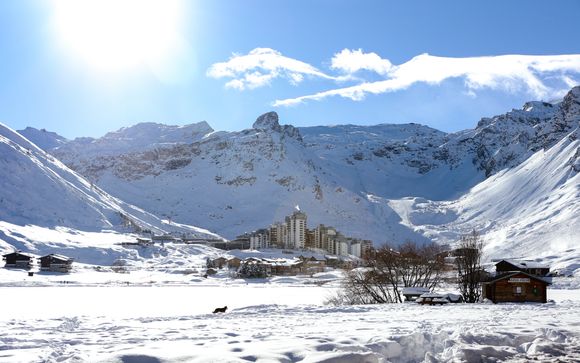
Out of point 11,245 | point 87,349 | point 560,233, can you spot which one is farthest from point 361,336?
point 560,233

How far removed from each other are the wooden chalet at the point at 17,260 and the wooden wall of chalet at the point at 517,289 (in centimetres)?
8384

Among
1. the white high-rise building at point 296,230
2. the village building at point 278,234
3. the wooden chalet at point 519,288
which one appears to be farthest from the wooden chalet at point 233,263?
the wooden chalet at point 519,288

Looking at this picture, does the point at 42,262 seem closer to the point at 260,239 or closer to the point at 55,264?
the point at 55,264

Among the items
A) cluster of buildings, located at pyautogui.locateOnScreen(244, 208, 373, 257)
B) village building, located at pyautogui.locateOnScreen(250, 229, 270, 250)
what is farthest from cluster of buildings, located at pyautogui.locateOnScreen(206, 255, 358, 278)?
cluster of buildings, located at pyautogui.locateOnScreen(244, 208, 373, 257)

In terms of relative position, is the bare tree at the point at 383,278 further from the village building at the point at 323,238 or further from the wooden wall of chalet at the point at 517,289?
the village building at the point at 323,238

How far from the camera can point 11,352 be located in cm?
1594

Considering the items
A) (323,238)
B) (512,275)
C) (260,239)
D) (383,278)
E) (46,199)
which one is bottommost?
(383,278)

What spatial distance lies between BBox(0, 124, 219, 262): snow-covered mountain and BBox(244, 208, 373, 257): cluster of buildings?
81.5 feet

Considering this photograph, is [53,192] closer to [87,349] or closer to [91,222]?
[91,222]

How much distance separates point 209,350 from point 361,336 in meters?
Result: 5.01

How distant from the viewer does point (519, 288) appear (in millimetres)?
44969

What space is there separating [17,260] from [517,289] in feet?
282

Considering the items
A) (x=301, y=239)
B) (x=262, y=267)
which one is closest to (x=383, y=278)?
(x=262, y=267)

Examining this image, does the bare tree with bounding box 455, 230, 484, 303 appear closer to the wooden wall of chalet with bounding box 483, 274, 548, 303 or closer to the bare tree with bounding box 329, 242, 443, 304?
the wooden wall of chalet with bounding box 483, 274, 548, 303
